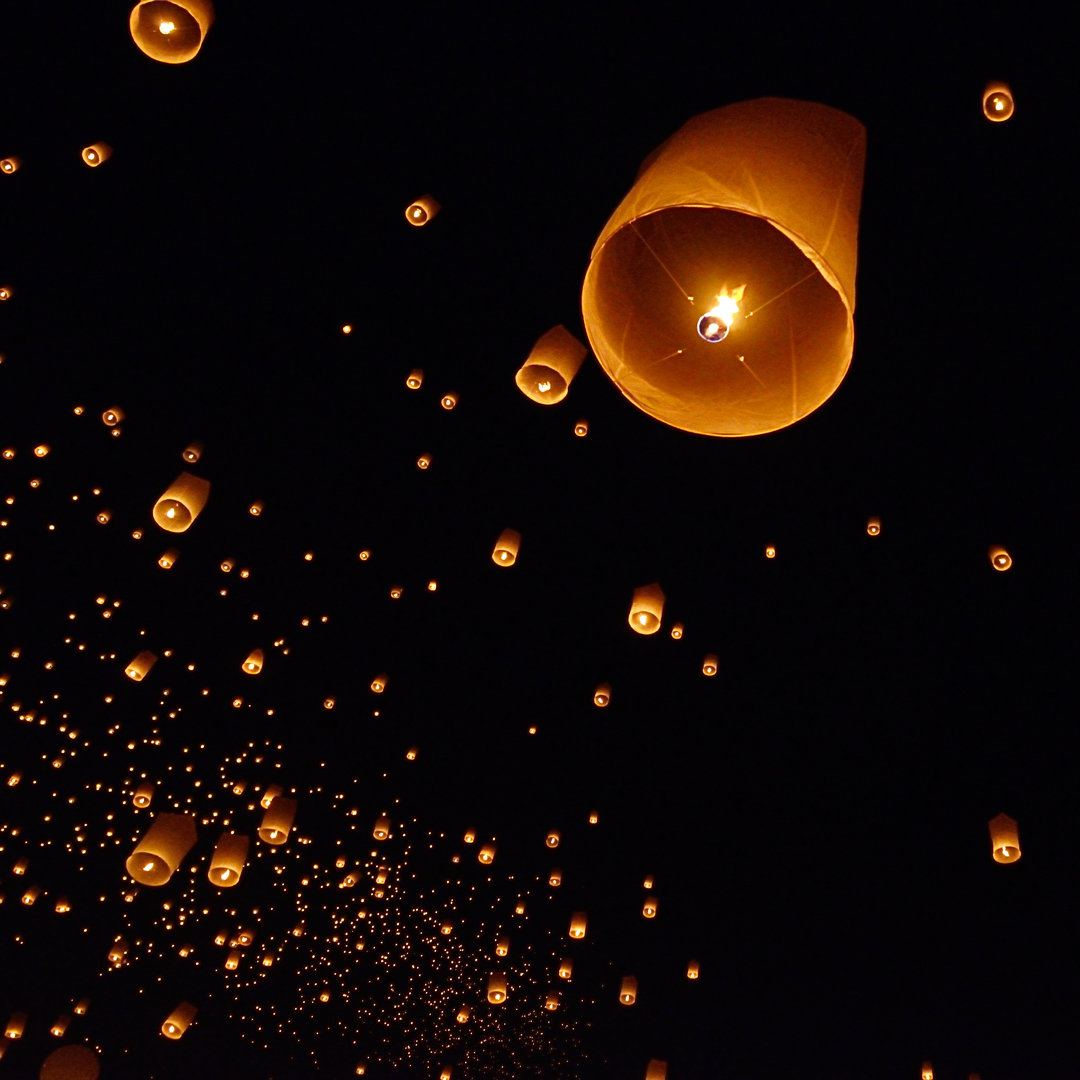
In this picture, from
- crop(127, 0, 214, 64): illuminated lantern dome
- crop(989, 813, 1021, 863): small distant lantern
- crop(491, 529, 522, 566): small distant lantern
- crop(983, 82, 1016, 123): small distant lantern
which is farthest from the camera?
crop(989, 813, 1021, 863): small distant lantern

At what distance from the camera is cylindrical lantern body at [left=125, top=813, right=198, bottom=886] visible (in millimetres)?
4902

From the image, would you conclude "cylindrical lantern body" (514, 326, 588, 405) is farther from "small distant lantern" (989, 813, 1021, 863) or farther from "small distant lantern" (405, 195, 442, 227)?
"small distant lantern" (989, 813, 1021, 863)

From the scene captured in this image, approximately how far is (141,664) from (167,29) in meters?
4.27

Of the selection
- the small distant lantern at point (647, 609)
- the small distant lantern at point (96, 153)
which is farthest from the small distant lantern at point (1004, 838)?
the small distant lantern at point (96, 153)

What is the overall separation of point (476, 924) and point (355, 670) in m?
2.85

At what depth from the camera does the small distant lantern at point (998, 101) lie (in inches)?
129

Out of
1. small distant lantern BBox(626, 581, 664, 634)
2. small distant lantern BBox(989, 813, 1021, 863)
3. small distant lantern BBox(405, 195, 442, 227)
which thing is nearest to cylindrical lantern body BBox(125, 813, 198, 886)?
small distant lantern BBox(626, 581, 664, 634)

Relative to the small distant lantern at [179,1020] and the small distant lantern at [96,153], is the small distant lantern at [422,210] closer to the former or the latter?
the small distant lantern at [96,153]

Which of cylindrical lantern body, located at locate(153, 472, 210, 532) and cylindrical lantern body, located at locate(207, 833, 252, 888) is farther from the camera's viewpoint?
cylindrical lantern body, located at locate(207, 833, 252, 888)

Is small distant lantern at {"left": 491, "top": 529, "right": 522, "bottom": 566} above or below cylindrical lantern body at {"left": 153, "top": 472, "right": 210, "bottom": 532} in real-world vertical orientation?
below

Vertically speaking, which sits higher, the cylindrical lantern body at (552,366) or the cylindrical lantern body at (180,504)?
the cylindrical lantern body at (552,366)

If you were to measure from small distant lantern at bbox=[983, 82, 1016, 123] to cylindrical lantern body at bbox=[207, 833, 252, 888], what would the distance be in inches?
213

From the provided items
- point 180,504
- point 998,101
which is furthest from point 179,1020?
point 998,101

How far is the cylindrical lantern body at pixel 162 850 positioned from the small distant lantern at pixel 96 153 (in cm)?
324
